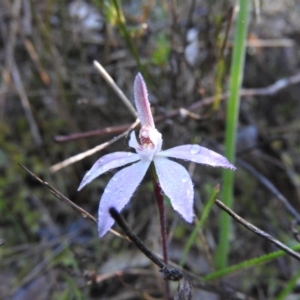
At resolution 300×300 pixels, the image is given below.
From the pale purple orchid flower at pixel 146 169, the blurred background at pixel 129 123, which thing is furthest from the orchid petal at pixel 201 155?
the blurred background at pixel 129 123

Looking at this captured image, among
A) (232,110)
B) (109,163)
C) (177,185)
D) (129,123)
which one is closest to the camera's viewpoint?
(177,185)

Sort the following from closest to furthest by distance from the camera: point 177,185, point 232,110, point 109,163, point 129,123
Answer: point 177,185 → point 109,163 → point 232,110 → point 129,123

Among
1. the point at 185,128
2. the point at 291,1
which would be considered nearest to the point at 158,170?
the point at 185,128

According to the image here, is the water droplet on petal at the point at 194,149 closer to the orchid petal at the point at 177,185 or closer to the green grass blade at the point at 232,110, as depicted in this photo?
the orchid petal at the point at 177,185

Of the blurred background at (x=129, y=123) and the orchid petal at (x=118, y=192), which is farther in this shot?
the blurred background at (x=129, y=123)

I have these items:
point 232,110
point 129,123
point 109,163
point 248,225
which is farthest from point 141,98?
point 129,123

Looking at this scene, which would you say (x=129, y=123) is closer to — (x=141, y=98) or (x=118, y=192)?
(x=141, y=98)
